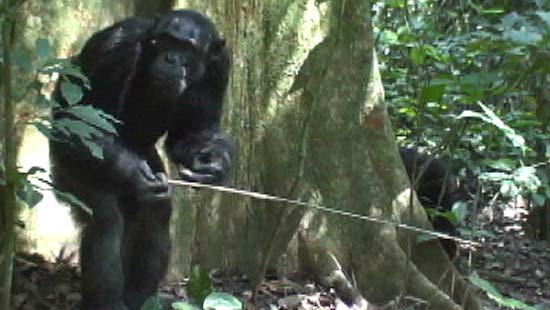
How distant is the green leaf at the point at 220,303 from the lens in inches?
177

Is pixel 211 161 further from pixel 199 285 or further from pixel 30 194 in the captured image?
pixel 30 194

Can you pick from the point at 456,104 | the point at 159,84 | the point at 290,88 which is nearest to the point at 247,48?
the point at 290,88

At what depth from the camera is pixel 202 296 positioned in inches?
185

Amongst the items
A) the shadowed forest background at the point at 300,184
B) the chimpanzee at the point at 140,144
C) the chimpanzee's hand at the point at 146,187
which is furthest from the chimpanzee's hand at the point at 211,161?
the shadowed forest background at the point at 300,184

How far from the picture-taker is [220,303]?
178 inches

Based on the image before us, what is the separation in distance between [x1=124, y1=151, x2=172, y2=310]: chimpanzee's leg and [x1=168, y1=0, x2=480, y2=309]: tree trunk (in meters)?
0.51

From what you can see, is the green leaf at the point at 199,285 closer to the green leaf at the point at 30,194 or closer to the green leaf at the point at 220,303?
the green leaf at the point at 220,303

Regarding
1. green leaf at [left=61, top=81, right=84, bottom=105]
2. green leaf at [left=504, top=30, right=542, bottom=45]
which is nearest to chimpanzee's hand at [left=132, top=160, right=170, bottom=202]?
green leaf at [left=61, top=81, right=84, bottom=105]

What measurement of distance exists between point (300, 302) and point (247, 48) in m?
1.53

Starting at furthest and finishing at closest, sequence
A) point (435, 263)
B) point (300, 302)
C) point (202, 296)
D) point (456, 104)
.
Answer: point (456, 104)
point (435, 263)
point (300, 302)
point (202, 296)

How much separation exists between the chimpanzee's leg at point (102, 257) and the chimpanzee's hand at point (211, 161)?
0.50 m

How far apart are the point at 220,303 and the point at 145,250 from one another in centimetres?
90

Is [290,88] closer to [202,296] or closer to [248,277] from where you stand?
[248,277]

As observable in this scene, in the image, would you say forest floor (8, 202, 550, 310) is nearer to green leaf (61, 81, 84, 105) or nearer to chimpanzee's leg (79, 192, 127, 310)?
chimpanzee's leg (79, 192, 127, 310)
